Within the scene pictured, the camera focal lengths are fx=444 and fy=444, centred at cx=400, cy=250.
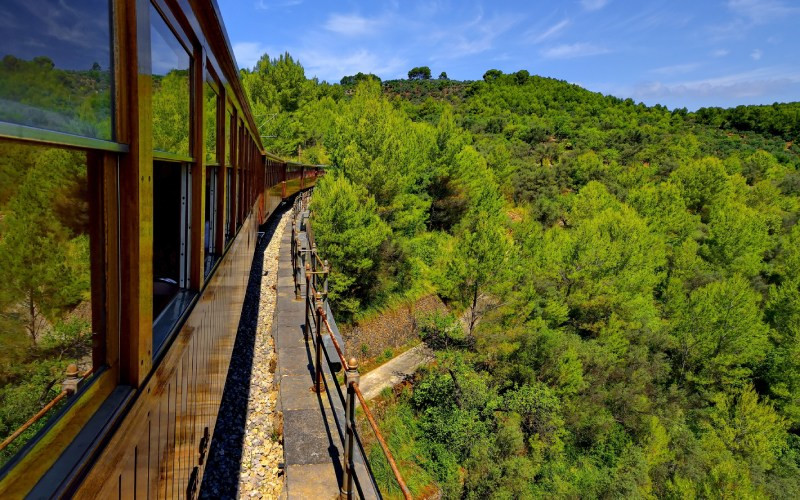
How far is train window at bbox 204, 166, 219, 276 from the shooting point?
330cm

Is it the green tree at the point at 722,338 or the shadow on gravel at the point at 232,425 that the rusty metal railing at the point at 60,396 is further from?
the green tree at the point at 722,338

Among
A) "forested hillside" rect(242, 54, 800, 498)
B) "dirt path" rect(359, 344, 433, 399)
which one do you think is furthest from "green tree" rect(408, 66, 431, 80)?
"dirt path" rect(359, 344, 433, 399)

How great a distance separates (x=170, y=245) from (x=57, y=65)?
1445 mm

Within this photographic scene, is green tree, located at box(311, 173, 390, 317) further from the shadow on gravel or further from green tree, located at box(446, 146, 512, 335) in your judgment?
the shadow on gravel

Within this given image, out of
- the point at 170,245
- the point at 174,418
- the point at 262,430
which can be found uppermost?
the point at 170,245

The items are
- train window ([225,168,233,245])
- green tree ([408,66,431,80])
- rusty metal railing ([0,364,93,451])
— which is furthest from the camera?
green tree ([408,66,431,80])

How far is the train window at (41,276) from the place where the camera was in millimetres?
798

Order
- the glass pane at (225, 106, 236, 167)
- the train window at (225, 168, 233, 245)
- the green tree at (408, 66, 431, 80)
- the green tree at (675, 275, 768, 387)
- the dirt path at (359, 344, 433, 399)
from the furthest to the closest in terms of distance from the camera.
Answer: the green tree at (408, 66, 431, 80) < the green tree at (675, 275, 768, 387) < the dirt path at (359, 344, 433, 399) < the train window at (225, 168, 233, 245) < the glass pane at (225, 106, 236, 167)

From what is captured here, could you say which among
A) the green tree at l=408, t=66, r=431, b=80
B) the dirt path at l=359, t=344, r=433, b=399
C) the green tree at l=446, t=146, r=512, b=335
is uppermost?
the green tree at l=408, t=66, r=431, b=80

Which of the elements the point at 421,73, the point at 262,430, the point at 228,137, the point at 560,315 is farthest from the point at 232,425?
the point at 421,73

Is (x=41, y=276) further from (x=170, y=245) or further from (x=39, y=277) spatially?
(x=170, y=245)

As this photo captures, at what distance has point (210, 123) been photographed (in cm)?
320

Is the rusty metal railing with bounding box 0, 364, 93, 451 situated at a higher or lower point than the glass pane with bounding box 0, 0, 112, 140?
lower

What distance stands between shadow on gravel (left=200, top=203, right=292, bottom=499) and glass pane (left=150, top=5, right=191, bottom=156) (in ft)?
10.5
